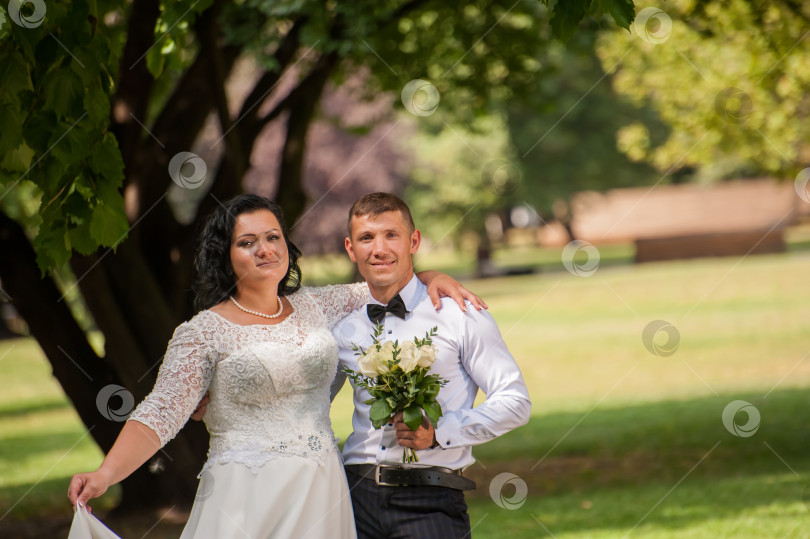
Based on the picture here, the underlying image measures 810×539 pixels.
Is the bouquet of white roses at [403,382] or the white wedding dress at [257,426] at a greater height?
the bouquet of white roses at [403,382]

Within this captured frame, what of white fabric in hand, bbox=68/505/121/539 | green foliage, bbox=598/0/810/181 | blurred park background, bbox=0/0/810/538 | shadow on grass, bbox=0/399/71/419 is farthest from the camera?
shadow on grass, bbox=0/399/71/419

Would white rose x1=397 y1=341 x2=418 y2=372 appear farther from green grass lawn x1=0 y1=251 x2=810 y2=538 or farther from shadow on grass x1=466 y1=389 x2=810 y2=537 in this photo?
shadow on grass x1=466 y1=389 x2=810 y2=537

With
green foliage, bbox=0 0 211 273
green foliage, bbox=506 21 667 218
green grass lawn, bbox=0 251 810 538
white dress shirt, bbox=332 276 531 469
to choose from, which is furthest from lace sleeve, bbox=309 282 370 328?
green foliage, bbox=506 21 667 218

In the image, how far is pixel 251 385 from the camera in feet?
13.4

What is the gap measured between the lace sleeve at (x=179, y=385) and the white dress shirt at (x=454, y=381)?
2.17ft

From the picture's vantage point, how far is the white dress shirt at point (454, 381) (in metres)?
3.98

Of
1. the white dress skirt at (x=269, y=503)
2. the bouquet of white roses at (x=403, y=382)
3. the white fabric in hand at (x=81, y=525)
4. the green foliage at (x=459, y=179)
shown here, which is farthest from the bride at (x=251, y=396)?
the green foliage at (x=459, y=179)

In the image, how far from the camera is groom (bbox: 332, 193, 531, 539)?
4.00 metres

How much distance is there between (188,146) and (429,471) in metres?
6.06

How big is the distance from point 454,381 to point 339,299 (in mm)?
741

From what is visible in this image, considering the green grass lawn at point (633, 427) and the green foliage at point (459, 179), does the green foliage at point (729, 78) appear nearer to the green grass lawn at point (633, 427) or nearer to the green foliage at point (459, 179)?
the green grass lawn at point (633, 427)

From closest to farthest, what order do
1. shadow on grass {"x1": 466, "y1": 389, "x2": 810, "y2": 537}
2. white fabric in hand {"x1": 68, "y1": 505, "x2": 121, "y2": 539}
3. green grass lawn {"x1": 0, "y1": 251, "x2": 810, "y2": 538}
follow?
white fabric in hand {"x1": 68, "y1": 505, "x2": 121, "y2": 539}, shadow on grass {"x1": 466, "y1": 389, "x2": 810, "y2": 537}, green grass lawn {"x1": 0, "y1": 251, "x2": 810, "y2": 538}

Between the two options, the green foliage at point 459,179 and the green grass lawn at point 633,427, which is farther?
the green foliage at point 459,179

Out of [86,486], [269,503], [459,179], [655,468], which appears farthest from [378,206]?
[459,179]
